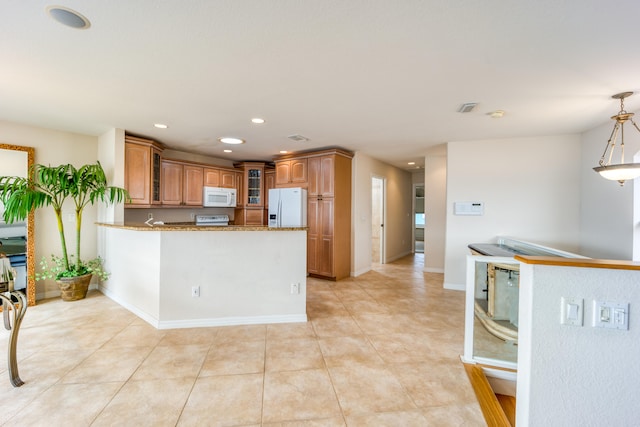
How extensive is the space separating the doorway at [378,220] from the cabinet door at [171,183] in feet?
13.1

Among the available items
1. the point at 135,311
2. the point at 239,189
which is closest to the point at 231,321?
the point at 135,311

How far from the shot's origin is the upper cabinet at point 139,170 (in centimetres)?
390

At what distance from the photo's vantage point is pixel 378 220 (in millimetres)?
6672

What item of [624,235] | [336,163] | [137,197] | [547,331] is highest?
[336,163]

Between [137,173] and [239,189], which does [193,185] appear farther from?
[137,173]

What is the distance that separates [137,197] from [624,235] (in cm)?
610

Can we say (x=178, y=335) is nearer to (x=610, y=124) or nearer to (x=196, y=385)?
(x=196, y=385)

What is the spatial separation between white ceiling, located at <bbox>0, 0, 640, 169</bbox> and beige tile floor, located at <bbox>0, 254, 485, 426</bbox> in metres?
2.29

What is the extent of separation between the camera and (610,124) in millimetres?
3211

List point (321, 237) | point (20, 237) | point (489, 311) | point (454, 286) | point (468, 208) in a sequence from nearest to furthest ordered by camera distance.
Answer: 1. point (489, 311)
2. point (20, 237)
3. point (468, 208)
4. point (454, 286)
5. point (321, 237)

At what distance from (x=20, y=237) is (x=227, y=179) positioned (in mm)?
3041

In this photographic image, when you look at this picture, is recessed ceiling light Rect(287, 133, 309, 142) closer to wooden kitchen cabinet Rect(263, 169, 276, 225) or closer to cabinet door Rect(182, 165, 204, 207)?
wooden kitchen cabinet Rect(263, 169, 276, 225)

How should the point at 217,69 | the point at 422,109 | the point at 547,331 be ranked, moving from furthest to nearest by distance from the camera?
the point at 422,109
the point at 217,69
the point at 547,331

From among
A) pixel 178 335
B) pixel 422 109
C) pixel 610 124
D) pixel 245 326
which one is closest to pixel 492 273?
pixel 422 109
